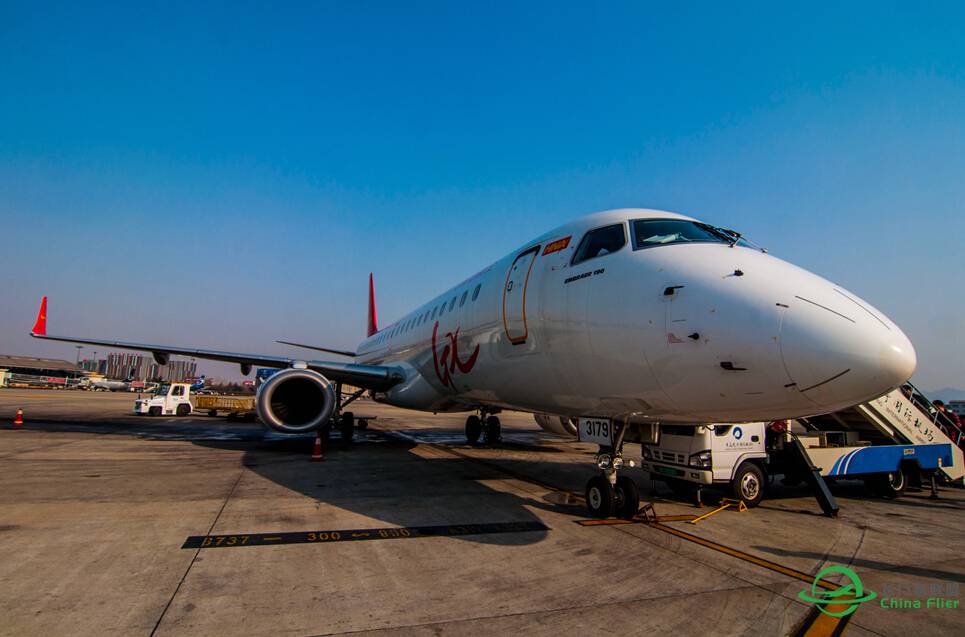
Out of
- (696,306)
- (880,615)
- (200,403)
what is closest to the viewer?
(880,615)

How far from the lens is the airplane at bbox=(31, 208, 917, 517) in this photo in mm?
3936

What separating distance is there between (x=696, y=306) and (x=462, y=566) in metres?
3.09

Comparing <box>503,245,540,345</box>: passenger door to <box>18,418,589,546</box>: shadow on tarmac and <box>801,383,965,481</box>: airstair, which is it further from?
<box>801,383,965,481</box>: airstair

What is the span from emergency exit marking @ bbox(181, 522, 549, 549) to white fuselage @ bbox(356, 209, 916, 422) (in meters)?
1.71

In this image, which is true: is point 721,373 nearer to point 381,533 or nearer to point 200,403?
point 381,533

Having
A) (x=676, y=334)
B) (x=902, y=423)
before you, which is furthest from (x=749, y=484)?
(x=676, y=334)

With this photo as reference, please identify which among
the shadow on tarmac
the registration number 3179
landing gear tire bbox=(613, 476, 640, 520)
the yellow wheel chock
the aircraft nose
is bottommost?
the yellow wheel chock

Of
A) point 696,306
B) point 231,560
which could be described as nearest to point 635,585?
point 696,306

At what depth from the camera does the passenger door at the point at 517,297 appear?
6.92 metres

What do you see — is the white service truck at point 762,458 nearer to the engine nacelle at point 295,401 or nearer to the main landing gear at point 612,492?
the main landing gear at point 612,492

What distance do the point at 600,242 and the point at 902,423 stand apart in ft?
27.7

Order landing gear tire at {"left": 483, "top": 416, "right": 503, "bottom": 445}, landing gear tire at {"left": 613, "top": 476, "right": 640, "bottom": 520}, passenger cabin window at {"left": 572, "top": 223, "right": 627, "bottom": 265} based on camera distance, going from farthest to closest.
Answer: landing gear tire at {"left": 483, "top": 416, "right": 503, "bottom": 445} → landing gear tire at {"left": 613, "top": 476, "right": 640, "bottom": 520} → passenger cabin window at {"left": 572, "top": 223, "right": 627, "bottom": 265}

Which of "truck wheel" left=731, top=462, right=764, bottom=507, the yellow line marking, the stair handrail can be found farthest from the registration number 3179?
the stair handrail

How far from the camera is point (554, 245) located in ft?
22.7
